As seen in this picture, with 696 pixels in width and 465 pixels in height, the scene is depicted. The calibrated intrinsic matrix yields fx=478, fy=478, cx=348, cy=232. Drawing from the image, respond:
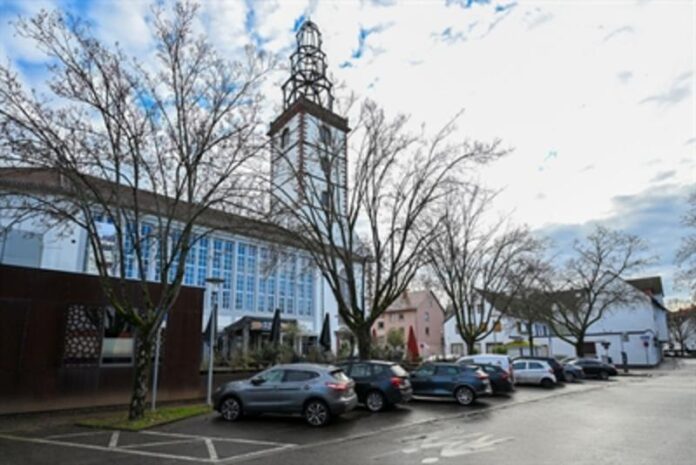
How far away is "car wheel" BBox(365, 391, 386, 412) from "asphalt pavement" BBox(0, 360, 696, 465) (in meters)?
0.46

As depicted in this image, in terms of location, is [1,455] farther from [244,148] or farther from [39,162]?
[244,148]

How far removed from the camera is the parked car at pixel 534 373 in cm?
2580

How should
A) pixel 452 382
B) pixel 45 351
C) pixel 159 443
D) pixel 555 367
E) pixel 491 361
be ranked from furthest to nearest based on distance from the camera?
pixel 555 367 → pixel 491 361 → pixel 452 382 → pixel 45 351 → pixel 159 443

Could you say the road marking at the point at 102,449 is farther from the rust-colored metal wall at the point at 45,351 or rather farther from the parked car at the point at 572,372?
the parked car at the point at 572,372

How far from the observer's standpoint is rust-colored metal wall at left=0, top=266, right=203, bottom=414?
13117 millimetres

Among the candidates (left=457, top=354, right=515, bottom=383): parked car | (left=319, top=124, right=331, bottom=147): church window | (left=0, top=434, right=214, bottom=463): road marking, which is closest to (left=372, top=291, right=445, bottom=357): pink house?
(left=457, top=354, right=515, bottom=383): parked car

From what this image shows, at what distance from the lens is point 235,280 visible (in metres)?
40.1

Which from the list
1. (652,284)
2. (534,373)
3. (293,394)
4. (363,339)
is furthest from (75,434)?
(652,284)

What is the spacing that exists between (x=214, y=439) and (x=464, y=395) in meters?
9.87

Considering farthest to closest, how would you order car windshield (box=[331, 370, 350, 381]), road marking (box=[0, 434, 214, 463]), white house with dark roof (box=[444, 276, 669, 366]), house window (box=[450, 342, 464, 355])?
house window (box=[450, 342, 464, 355])
white house with dark roof (box=[444, 276, 669, 366])
car windshield (box=[331, 370, 350, 381])
road marking (box=[0, 434, 214, 463])

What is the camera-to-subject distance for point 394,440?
10.3m

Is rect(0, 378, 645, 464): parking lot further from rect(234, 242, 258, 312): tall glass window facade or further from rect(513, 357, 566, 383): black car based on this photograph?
rect(234, 242, 258, 312): tall glass window facade

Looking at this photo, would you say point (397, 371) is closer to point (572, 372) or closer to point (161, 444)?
point (161, 444)

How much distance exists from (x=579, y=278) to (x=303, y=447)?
40.6m
